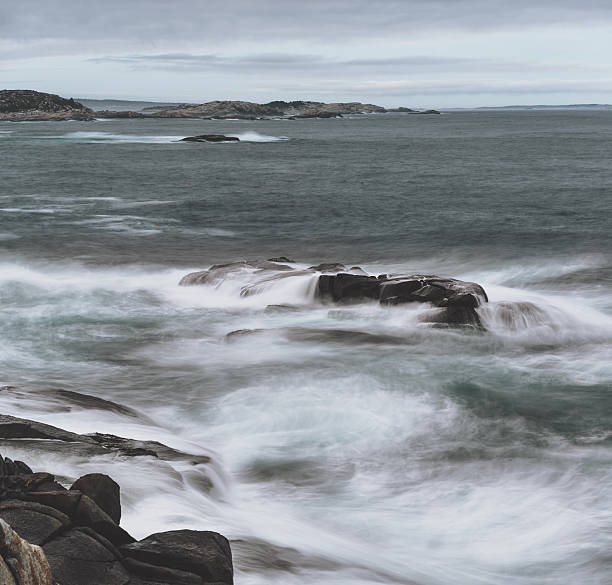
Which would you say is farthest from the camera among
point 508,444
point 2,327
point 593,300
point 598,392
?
point 593,300

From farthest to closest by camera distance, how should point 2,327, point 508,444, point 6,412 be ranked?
point 2,327 < point 508,444 < point 6,412

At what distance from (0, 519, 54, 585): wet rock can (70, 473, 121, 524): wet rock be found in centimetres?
267

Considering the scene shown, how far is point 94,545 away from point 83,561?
27cm

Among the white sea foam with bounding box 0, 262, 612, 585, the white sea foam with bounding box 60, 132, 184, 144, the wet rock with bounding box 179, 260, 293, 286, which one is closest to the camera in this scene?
the white sea foam with bounding box 0, 262, 612, 585

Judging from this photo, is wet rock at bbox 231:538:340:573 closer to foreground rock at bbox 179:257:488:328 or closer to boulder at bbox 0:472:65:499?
boulder at bbox 0:472:65:499

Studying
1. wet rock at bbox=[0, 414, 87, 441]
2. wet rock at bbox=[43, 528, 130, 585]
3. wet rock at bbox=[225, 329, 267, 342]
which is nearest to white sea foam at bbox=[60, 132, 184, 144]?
wet rock at bbox=[225, 329, 267, 342]

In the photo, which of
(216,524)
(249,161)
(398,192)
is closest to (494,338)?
(216,524)

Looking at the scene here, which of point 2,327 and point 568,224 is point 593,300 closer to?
point 568,224

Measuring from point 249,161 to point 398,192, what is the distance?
94.2 ft

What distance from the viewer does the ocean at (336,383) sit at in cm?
1195

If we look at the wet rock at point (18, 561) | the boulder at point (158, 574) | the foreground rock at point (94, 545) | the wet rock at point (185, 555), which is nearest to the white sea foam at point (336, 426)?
the wet rock at point (185, 555)

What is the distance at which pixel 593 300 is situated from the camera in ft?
88.0

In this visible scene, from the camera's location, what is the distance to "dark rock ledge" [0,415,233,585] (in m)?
7.62

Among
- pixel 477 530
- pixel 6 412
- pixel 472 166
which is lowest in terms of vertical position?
pixel 477 530
